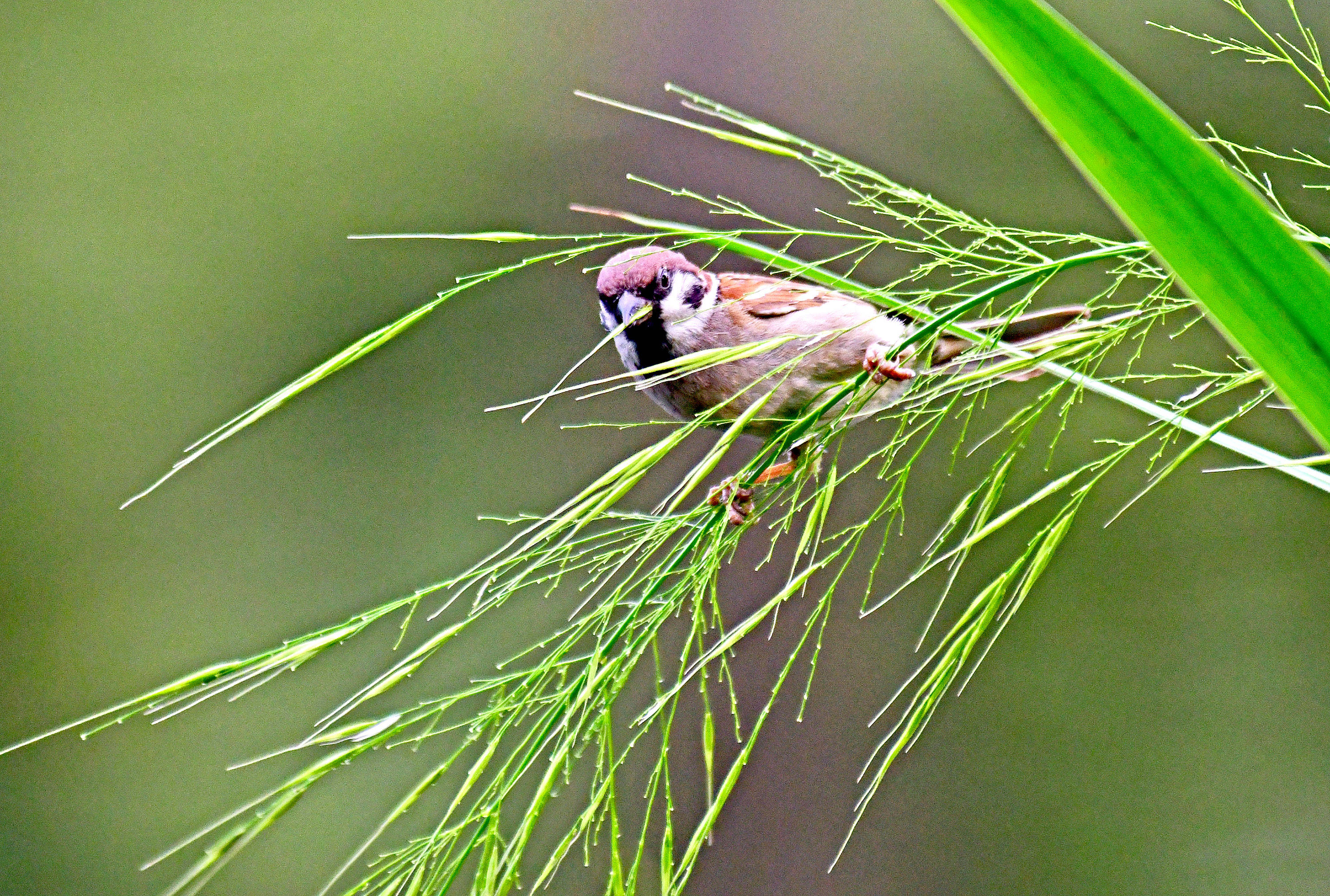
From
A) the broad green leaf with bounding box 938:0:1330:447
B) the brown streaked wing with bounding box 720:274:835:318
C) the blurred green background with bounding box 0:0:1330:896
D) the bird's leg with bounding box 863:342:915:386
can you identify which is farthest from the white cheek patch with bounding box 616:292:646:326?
the blurred green background with bounding box 0:0:1330:896

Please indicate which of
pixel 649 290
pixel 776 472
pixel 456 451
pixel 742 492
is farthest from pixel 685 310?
pixel 456 451

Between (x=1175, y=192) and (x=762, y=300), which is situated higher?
(x=762, y=300)

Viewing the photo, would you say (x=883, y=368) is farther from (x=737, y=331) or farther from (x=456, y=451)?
(x=456, y=451)

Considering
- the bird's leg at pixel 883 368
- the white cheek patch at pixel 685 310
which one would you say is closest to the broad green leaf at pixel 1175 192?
the bird's leg at pixel 883 368

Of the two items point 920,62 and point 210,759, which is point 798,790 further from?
point 920,62

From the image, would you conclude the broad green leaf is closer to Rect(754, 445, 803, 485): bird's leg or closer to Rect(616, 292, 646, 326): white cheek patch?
Rect(754, 445, 803, 485): bird's leg

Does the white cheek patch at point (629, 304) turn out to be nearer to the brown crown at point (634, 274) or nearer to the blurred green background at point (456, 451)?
the brown crown at point (634, 274)

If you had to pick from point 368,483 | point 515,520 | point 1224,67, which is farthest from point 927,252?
point 368,483
